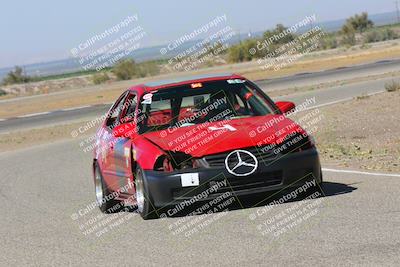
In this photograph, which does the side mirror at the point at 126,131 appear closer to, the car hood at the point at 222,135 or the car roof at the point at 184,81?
the car hood at the point at 222,135

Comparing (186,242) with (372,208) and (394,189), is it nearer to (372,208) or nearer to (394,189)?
(372,208)

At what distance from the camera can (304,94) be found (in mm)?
29875

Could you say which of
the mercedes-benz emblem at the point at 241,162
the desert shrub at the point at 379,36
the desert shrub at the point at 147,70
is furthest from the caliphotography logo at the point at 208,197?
the desert shrub at the point at 379,36

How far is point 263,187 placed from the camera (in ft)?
26.2

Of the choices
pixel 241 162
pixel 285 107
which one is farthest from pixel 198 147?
pixel 285 107

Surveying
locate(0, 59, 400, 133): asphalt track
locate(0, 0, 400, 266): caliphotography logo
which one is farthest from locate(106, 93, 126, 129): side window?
locate(0, 59, 400, 133): asphalt track

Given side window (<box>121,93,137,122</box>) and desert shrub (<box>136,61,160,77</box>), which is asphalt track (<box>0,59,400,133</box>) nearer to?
side window (<box>121,93,137,122</box>)

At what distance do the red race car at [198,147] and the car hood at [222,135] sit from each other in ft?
0.03

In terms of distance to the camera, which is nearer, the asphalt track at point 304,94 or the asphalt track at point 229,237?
the asphalt track at point 229,237

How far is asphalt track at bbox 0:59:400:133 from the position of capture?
28.2 m

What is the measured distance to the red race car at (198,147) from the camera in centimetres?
787

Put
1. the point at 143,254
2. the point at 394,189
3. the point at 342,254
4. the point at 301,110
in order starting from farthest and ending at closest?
1. the point at 301,110
2. the point at 394,189
3. the point at 143,254
4. the point at 342,254

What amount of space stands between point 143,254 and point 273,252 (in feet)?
3.74

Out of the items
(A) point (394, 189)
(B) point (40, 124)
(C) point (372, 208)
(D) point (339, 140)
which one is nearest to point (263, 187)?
(C) point (372, 208)
